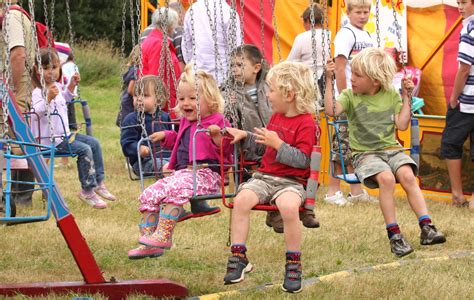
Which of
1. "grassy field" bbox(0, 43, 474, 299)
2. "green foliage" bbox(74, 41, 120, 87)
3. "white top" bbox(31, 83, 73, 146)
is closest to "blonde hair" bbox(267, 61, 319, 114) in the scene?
"grassy field" bbox(0, 43, 474, 299)

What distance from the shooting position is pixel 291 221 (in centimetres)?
551

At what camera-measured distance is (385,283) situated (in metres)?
6.15

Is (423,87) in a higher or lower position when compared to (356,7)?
lower

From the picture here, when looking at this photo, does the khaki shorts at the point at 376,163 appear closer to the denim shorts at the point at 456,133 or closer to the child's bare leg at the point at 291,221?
the child's bare leg at the point at 291,221

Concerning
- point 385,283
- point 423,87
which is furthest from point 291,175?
point 423,87

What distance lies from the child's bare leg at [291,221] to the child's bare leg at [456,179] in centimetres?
452

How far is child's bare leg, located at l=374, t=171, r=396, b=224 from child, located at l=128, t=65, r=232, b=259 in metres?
0.94

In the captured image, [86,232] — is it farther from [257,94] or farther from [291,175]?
[291,175]

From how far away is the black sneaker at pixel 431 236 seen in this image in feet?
20.4

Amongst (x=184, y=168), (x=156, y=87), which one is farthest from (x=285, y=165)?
(x=156, y=87)

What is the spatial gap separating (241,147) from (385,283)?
1.20 meters

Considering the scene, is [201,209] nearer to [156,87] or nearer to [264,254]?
[264,254]

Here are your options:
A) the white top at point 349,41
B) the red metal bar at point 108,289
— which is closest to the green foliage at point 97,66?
the white top at point 349,41

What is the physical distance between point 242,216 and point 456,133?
4.54 metres
